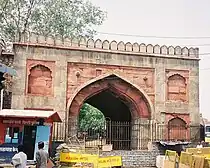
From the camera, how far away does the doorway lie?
38.0 ft

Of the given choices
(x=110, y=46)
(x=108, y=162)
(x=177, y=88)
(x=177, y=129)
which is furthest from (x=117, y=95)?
(x=108, y=162)

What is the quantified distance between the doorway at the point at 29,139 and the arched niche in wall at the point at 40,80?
4.26 meters

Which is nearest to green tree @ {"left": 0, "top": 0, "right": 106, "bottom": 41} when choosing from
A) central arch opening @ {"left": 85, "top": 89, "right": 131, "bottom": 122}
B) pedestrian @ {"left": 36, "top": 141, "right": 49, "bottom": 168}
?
central arch opening @ {"left": 85, "top": 89, "right": 131, "bottom": 122}

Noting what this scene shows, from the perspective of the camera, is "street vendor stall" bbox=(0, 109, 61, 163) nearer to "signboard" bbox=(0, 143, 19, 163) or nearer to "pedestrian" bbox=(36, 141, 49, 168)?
"signboard" bbox=(0, 143, 19, 163)

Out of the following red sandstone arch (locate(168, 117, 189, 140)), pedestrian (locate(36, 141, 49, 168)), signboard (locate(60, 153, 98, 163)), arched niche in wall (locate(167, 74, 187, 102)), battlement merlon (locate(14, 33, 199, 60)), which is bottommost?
signboard (locate(60, 153, 98, 163))

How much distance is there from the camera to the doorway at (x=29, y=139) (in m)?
11.6

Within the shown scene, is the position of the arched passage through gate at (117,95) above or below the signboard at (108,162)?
above

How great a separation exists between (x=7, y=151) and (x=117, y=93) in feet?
22.0

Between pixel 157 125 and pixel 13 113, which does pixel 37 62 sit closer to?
pixel 13 113

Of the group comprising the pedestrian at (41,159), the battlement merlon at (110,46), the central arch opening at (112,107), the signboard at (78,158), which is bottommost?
the signboard at (78,158)

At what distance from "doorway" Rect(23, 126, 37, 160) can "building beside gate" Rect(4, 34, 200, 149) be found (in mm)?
3664

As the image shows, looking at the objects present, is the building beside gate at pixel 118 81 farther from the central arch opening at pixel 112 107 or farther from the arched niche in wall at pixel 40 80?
the central arch opening at pixel 112 107

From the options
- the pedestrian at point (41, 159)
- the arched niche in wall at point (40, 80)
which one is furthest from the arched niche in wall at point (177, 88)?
the pedestrian at point (41, 159)

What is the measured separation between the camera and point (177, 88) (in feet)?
57.1
